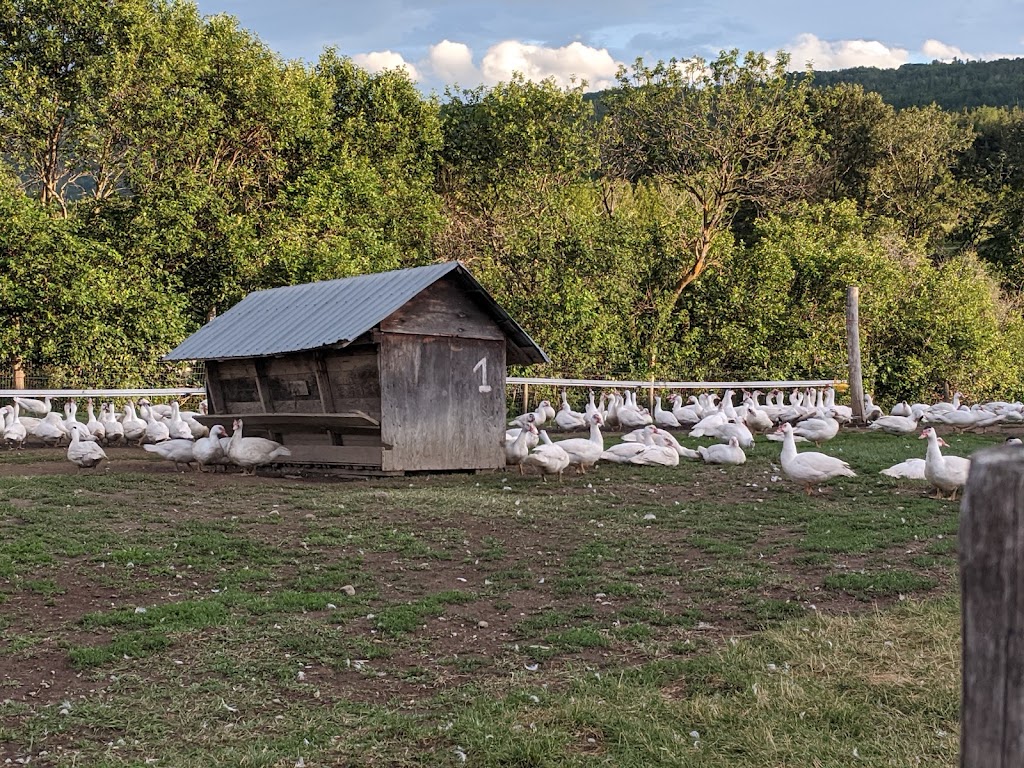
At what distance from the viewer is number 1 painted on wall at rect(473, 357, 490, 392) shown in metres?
17.2

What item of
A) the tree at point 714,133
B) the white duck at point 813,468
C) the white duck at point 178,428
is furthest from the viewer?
the tree at point 714,133

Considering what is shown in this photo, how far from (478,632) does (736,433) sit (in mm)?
12807

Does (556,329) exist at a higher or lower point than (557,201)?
lower

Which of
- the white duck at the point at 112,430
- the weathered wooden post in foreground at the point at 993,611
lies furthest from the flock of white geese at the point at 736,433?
the weathered wooden post in foreground at the point at 993,611

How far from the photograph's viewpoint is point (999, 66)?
8150 centimetres

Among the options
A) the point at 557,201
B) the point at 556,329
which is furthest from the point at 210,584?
the point at 557,201

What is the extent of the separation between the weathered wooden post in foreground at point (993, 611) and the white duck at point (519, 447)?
→ 49.1 feet

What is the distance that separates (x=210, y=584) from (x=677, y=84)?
28405 millimetres

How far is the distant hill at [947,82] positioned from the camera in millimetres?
71688

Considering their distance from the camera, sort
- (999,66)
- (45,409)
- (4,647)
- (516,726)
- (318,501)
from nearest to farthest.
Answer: (516,726) < (4,647) < (318,501) < (45,409) < (999,66)

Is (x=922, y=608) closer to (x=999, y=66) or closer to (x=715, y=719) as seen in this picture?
(x=715, y=719)

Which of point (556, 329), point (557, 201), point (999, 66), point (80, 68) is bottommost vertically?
point (556, 329)

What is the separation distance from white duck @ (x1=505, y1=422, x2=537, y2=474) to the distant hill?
58159 mm

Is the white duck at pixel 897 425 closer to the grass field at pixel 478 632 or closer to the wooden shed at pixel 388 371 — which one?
the wooden shed at pixel 388 371
